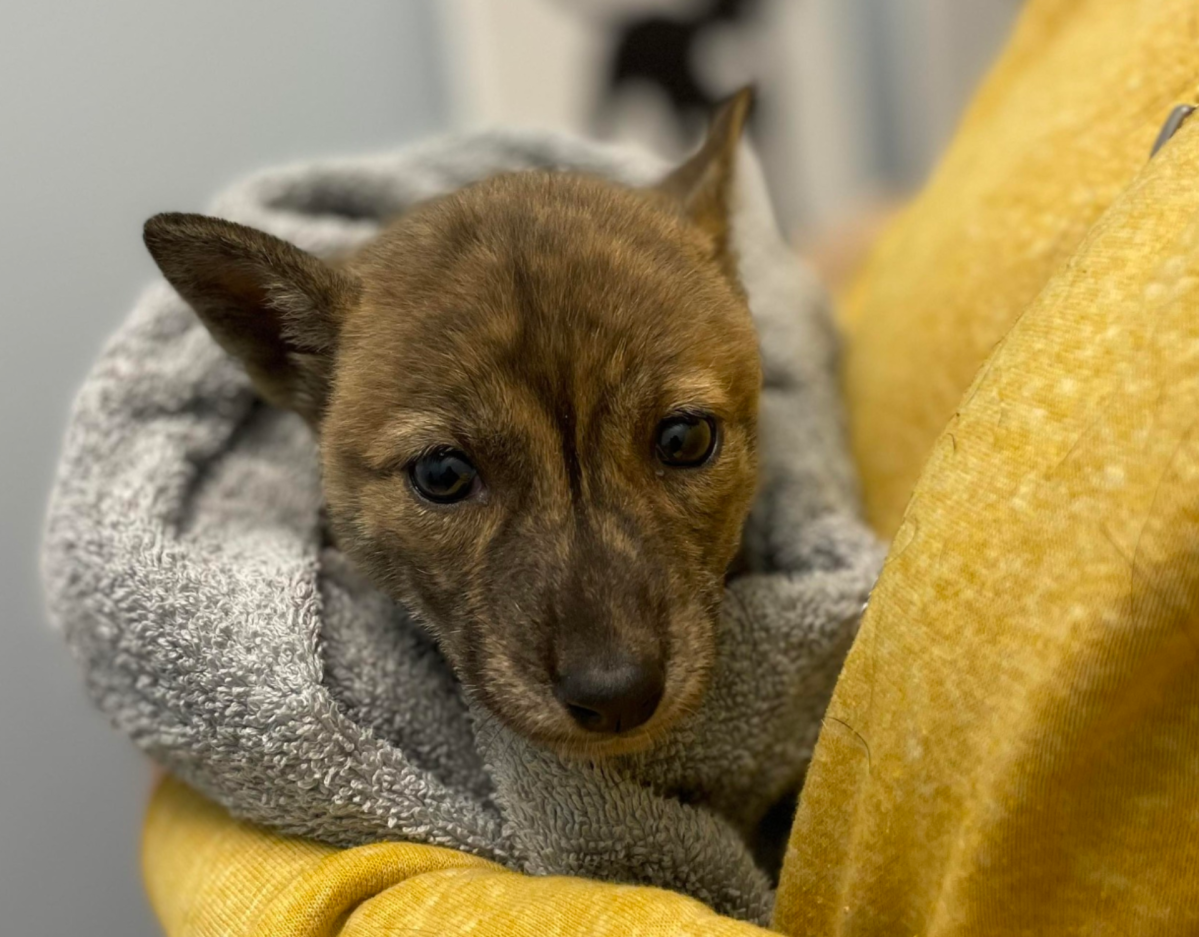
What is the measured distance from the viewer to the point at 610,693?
98 cm

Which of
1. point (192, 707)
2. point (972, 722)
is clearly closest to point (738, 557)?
point (972, 722)

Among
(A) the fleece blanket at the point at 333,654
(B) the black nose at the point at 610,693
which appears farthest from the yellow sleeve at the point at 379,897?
(B) the black nose at the point at 610,693

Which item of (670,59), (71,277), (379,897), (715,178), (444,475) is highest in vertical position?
(670,59)

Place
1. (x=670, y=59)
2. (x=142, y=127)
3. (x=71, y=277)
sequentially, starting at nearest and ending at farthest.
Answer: (x=71, y=277)
(x=142, y=127)
(x=670, y=59)

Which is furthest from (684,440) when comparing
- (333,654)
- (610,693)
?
(333,654)

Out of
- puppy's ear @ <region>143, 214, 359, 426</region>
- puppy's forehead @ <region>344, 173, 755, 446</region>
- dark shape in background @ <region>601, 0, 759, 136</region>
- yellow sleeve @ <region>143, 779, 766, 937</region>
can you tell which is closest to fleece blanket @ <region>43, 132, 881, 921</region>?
yellow sleeve @ <region>143, 779, 766, 937</region>

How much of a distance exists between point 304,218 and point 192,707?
84 cm

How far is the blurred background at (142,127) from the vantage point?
164 cm

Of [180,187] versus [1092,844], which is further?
[180,187]

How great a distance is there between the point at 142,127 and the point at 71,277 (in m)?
0.38

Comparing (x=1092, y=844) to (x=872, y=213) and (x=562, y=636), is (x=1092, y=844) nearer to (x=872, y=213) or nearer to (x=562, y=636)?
(x=562, y=636)

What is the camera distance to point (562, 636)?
102cm

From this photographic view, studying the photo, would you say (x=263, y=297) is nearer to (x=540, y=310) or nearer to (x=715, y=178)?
(x=540, y=310)

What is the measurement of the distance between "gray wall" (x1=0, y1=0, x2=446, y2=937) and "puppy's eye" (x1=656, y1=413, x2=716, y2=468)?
34.1 inches
